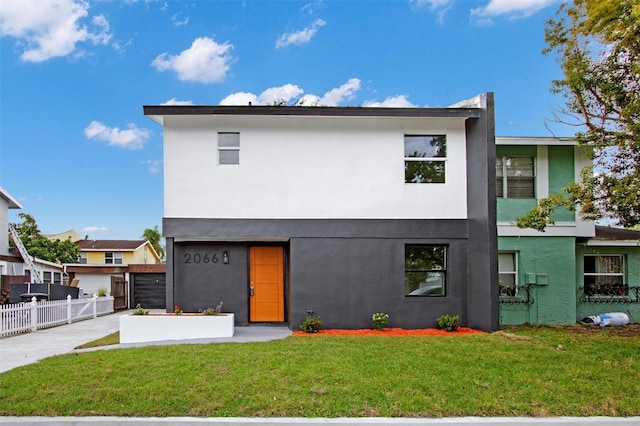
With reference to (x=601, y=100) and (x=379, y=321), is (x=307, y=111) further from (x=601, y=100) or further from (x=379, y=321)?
(x=601, y=100)

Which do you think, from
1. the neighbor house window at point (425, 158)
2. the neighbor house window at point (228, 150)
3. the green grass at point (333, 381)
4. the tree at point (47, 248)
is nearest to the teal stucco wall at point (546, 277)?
the neighbor house window at point (425, 158)

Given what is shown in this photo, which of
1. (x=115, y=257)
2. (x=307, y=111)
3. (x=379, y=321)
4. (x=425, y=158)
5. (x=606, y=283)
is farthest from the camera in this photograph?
(x=115, y=257)

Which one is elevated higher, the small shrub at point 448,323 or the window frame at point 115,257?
the window frame at point 115,257

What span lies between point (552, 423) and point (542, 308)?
8125 mm

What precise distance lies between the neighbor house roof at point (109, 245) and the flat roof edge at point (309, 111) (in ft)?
75.4

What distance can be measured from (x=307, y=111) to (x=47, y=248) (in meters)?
27.0

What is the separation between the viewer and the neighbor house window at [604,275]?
42.7 ft

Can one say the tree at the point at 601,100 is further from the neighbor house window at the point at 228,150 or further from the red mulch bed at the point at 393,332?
the neighbor house window at the point at 228,150

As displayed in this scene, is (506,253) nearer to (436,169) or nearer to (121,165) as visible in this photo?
(436,169)

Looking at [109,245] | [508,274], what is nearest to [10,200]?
[109,245]

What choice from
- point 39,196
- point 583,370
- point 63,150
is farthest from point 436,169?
point 39,196

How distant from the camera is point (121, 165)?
19797 millimetres

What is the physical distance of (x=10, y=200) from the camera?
71.4 feet

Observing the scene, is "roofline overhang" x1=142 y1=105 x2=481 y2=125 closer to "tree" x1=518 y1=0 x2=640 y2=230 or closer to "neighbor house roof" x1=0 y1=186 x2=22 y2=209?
"tree" x1=518 y1=0 x2=640 y2=230
